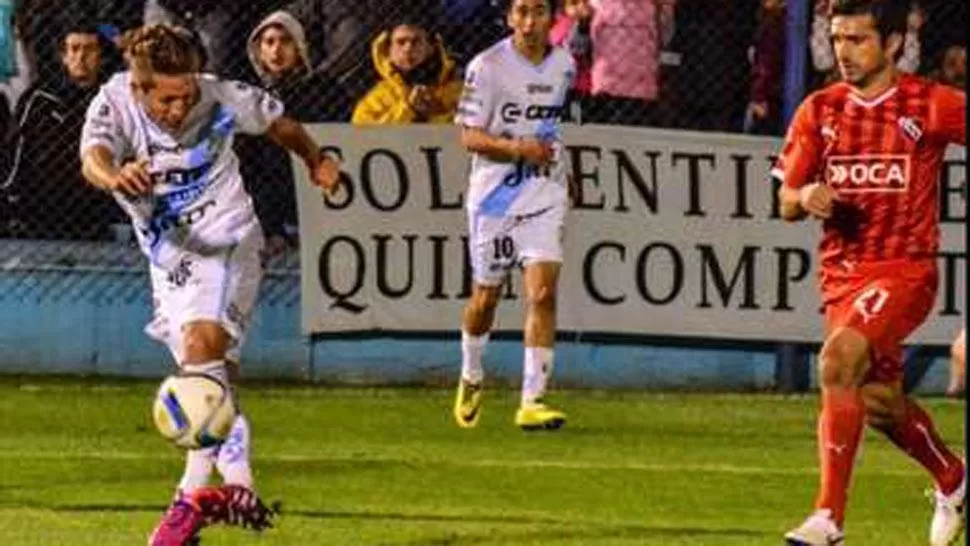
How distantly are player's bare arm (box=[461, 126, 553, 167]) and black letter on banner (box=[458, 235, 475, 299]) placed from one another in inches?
80.5

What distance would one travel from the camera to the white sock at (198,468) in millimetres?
11195

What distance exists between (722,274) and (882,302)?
7.27 metres

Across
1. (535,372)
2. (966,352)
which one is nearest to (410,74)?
(535,372)

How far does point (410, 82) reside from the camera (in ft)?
59.9

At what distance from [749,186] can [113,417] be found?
402 centimetres

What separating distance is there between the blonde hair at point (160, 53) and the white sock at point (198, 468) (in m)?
1.27

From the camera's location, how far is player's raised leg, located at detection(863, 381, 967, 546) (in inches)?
458

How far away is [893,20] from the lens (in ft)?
37.2

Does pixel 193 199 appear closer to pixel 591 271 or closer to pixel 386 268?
pixel 386 268

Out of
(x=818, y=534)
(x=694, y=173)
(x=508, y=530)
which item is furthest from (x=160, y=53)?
(x=694, y=173)

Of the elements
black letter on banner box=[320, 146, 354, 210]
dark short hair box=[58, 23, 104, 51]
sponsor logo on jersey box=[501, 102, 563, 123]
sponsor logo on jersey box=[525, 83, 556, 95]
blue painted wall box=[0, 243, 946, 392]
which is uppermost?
dark short hair box=[58, 23, 104, 51]

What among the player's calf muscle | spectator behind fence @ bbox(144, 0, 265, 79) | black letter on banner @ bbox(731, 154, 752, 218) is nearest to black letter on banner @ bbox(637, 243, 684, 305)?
black letter on banner @ bbox(731, 154, 752, 218)

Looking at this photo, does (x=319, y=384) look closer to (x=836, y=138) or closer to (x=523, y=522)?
(x=523, y=522)

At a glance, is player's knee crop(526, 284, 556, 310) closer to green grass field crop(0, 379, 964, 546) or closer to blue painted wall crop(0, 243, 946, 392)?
green grass field crop(0, 379, 964, 546)
